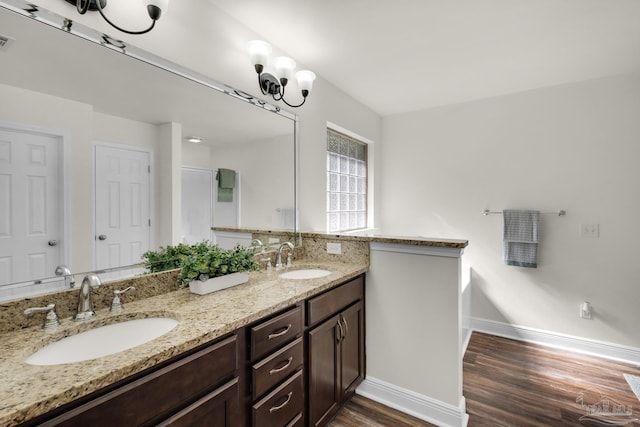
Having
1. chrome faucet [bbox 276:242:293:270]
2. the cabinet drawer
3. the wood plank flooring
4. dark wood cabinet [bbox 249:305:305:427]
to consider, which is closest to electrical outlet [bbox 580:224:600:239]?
the wood plank flooring

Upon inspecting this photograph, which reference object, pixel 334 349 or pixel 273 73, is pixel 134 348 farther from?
pixel 273 73

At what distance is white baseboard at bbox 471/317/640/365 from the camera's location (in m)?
2.59

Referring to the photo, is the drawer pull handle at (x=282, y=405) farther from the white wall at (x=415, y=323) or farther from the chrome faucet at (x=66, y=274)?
the chrome faucet at (x=66, y=274)

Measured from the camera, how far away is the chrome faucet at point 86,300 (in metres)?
1.12

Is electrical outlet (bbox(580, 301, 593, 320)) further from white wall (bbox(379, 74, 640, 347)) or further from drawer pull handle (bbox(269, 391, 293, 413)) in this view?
drawer pull handle (bbox(269, 391, 293, 413))

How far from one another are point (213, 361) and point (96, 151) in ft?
3.16

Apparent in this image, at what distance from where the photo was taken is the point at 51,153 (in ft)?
3.65

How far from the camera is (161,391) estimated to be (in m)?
0.89

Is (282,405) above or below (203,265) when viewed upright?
below

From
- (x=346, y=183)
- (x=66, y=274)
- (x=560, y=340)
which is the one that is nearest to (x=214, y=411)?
(x=66, y=274)

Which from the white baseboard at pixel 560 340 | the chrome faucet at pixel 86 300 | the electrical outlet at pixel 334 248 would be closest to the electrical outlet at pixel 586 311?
the white baseboard at pixel 560 340

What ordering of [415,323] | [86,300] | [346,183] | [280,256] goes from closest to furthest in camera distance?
[86,300] → [415,323] → [280,256] → [346,183]

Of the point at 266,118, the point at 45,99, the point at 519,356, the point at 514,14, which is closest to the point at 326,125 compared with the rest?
the point at 266,118

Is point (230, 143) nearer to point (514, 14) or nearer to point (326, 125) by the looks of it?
point (326, 125)
